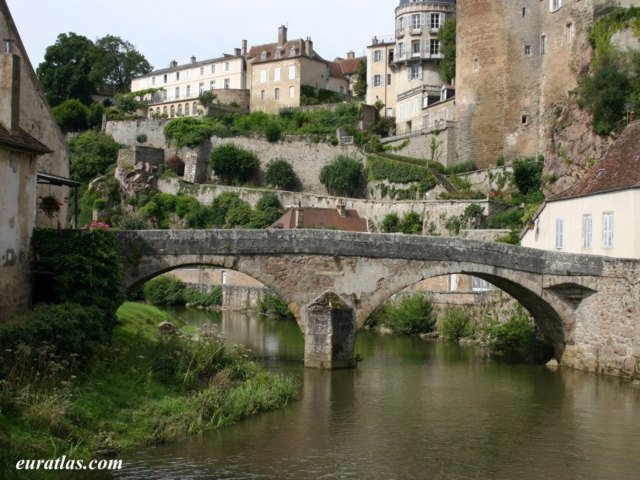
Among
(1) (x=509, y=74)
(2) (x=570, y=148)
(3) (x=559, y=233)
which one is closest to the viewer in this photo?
(3) (x=559, y=233)

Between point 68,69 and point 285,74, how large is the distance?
2010cm

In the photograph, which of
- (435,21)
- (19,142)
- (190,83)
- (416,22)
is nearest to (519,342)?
(19,142)

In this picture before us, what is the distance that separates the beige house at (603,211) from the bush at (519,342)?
8.43 ft

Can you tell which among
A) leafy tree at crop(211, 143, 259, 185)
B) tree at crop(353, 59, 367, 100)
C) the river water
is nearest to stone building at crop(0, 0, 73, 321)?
the river water

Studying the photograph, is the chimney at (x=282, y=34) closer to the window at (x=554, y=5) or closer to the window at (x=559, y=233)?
the window at (x=554, y=5)

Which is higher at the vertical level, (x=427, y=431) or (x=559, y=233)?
(x=559, y=233)

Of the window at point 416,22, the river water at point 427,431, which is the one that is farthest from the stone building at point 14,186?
the window at point 416,22

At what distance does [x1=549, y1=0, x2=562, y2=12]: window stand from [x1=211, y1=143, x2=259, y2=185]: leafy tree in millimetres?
21203

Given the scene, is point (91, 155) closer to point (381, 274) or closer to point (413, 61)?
point (413, 61)

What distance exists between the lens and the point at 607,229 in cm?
2464

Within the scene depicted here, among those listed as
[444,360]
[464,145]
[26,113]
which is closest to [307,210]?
[464,145]

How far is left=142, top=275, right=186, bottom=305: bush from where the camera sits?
46719 millimetres

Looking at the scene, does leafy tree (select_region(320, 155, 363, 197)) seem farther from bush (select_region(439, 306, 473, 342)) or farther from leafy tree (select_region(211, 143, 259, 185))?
bush (select_region(439, 306, 473, 342))

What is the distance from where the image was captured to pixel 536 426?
58.9 ft
